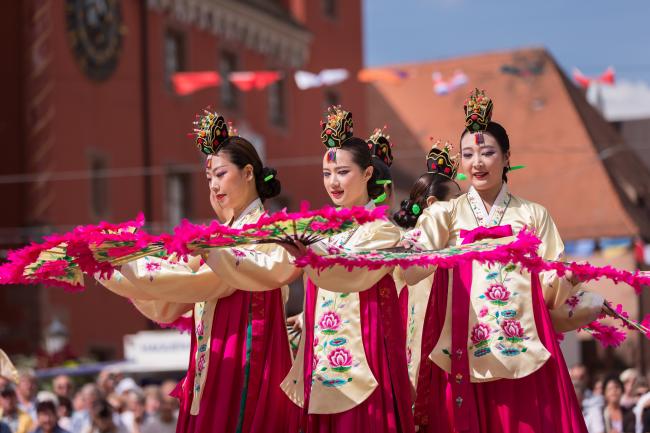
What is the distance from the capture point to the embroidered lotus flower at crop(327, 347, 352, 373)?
706cm

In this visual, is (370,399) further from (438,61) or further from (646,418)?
(438,61)

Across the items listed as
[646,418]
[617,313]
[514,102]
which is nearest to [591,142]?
Result: [514,102]

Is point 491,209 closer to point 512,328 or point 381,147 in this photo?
point 512,328

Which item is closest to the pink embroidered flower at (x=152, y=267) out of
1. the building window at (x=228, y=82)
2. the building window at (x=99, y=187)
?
the building window at (x=99, y=187)

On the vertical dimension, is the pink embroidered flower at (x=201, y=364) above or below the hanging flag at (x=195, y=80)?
below

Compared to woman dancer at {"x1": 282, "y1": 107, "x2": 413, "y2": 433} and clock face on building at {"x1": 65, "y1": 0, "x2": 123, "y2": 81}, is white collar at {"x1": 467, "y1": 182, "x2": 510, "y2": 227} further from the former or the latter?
clock face on building at {"x1": 65, "y1": 0, "x2": 123, "y2": 81}

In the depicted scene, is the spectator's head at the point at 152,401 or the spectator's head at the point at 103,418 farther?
the spectator's head at the point at 152,401

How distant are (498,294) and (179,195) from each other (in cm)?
2161

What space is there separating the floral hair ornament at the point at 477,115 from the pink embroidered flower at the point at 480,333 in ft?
3.04

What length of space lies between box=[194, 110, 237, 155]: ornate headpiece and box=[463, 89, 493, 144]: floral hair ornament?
1.26m

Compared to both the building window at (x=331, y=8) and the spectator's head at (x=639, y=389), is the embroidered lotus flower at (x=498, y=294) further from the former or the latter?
the building window at (x=331, y=8)

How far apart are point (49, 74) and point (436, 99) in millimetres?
15562

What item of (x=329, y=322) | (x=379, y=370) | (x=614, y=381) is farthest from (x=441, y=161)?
(x=614, y=381)

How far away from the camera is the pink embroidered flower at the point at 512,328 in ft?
23.4
